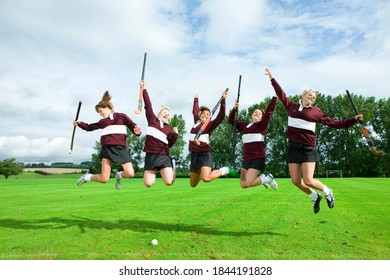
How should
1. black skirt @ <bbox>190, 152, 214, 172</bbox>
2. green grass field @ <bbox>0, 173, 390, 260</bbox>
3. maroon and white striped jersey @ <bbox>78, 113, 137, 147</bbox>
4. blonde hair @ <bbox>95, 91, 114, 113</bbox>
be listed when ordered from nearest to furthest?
green grass field @ <bbox>0, 173, 390, 260</bbox>
black skirt @ <bbox>190, 152, 214, 172</bbox>
maroon and white striped jersey @ <bbox>78, 113, 137, 147</bbox>
blonde hair @ <bbox>95, 91, 114, 113</bbox>

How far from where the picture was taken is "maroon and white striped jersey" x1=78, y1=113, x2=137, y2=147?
9.00 meters

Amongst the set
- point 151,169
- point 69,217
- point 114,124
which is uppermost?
point 114,124

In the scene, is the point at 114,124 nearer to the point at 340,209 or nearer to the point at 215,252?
the point at 215,252

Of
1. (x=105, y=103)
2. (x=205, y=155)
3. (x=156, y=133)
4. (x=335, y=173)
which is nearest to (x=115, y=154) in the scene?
(x=156, y=133)

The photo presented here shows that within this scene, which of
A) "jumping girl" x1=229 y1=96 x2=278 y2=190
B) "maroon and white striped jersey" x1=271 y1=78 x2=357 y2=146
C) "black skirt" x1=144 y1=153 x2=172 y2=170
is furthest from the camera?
"black skirt" x1=144 y1=153 x2=172 y2=170

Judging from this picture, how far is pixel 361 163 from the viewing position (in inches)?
1955

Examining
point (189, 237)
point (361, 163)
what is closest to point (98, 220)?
point (189, 237)

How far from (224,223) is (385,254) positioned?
14.6 feet

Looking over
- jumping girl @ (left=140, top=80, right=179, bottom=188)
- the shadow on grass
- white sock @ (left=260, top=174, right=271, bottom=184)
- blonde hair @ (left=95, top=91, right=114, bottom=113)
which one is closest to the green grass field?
the shadow on grass

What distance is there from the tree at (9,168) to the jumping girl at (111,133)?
76122 millimetres

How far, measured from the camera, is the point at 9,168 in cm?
7506

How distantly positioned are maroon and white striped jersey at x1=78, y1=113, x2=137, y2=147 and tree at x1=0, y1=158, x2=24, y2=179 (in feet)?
251

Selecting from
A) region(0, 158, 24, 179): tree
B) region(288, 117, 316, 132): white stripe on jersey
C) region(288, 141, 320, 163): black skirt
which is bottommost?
region(0, 158, 24, 179): tree

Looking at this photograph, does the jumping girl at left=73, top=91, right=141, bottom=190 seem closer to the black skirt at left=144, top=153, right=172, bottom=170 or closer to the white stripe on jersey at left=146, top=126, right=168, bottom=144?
the white stripe on jersey at left=146, top=126, right=168, bottom=144
